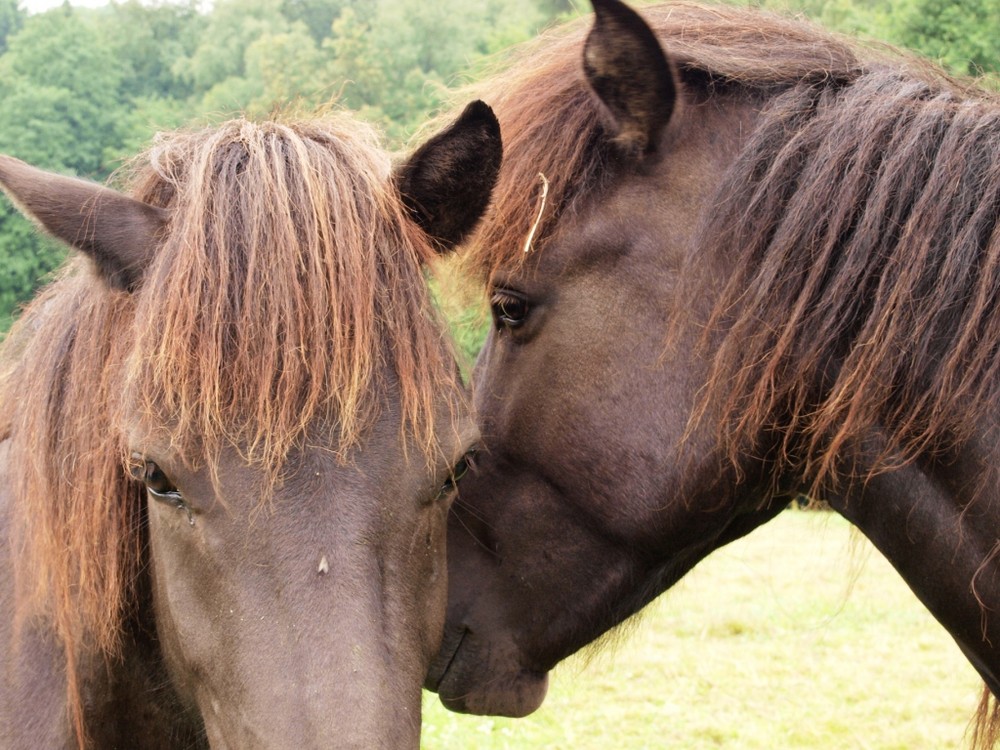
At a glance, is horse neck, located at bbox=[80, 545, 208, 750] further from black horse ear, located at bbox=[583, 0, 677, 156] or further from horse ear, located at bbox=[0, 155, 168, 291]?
black horse ear, located at bbox=[583, 0, 677, 156]

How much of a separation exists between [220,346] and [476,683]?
1456 millimetres

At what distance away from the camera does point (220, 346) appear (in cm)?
193

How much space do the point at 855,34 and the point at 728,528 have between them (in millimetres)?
1602

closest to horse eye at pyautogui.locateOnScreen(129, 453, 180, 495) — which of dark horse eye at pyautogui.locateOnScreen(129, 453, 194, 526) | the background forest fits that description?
dark horse eye at pyautogui.locateOnScreen(129, 453, 194, 526)

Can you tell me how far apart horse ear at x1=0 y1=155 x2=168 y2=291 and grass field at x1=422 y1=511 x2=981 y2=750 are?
11.8 feet

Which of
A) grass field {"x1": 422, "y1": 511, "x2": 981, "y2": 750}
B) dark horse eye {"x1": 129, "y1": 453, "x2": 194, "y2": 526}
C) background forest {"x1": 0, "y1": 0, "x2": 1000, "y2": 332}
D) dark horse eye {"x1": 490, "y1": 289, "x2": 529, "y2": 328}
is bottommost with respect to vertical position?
background forest {"x1": 0, "y1": 0, "x2": 1000, "y2": 332}

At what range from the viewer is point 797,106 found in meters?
2.52

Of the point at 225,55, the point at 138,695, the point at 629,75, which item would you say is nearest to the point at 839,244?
the point at 629,75

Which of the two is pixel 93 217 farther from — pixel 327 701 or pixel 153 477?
pixel 327 701

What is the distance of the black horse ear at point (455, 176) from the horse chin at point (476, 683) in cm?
123

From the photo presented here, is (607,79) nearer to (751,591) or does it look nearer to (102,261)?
(102,261)

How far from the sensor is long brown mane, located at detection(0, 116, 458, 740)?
1.92 metres

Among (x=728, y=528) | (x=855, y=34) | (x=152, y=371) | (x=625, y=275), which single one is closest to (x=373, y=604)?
(x=152, y=371)

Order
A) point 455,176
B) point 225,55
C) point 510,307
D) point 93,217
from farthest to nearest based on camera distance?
point 225,55 → point 510,307 → point 455,176 → point 93,217
